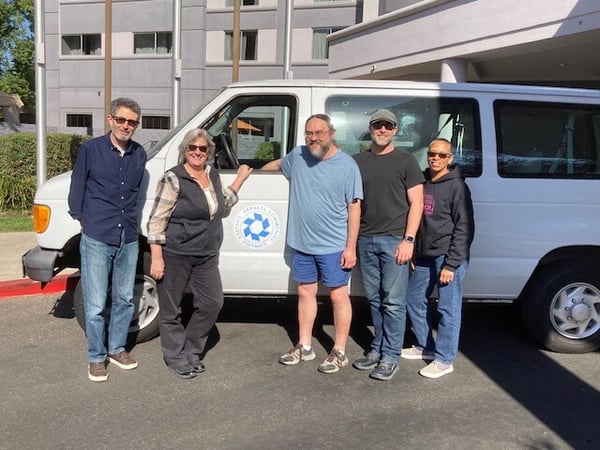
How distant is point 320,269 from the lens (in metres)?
4.13

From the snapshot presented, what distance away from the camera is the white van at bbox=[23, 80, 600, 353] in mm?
4418


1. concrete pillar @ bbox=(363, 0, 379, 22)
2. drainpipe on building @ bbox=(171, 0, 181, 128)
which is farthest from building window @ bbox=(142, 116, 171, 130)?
drainpipe on building @ bbox=(171, 0, 181, 128)

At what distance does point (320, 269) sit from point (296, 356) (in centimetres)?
75

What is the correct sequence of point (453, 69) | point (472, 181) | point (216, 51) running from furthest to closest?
point (216, 51) → point (453, 69) → point (472, 181)

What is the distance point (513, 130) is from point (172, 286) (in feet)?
9.51

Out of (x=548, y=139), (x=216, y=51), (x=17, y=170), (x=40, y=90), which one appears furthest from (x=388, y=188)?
(x=216, y=51)

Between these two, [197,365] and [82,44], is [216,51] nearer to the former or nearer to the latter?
[82,44]

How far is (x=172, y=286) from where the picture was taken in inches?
158

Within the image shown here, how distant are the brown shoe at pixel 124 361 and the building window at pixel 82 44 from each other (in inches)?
1094

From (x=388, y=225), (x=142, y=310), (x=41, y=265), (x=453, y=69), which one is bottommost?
(x=142, y=310)

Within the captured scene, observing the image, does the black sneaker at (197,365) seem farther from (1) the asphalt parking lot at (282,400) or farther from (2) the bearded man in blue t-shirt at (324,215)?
(2) the bearded man in blue t-shirt at (324,215)

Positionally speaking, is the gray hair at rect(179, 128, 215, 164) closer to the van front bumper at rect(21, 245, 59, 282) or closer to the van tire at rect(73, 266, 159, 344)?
the van tire at rect(73, 266, 159, 344)

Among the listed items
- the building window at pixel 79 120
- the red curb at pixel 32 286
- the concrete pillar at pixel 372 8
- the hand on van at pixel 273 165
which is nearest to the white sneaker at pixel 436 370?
the hand on van at pixel 273 165

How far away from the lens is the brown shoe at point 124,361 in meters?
4.20
